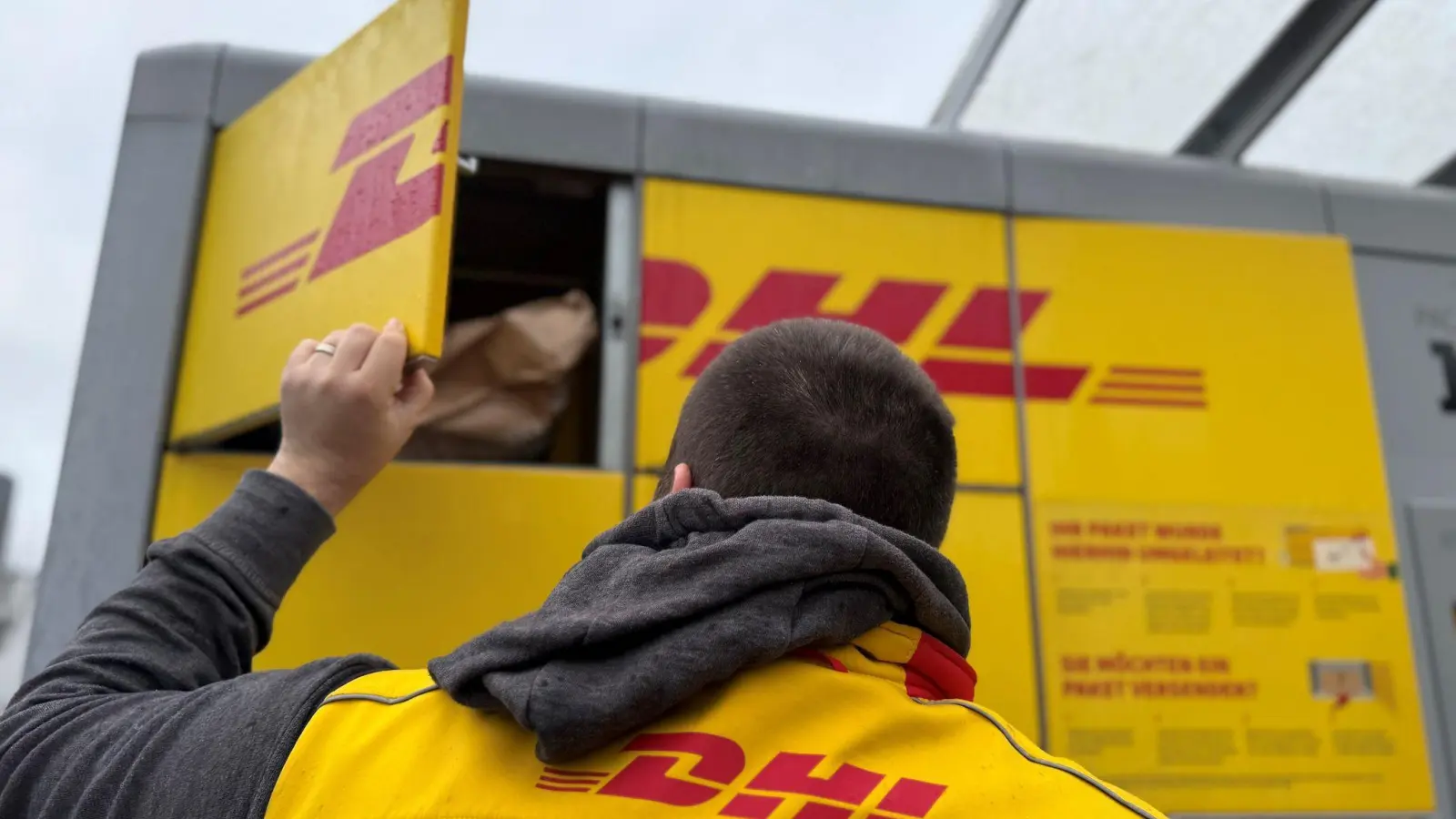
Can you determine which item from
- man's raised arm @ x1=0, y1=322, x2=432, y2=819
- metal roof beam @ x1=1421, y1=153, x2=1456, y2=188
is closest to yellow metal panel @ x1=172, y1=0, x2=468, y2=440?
man's raised arm @ x1=0, y1=322, x2=432, y2=819

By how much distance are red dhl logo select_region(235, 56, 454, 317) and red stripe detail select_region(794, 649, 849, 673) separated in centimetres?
75

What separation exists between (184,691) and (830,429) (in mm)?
691

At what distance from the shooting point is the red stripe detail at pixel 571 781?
72cm

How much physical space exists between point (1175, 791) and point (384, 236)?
159 cm

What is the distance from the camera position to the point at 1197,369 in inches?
76.2

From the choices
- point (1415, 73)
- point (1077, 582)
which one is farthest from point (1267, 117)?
point (1077, 582)

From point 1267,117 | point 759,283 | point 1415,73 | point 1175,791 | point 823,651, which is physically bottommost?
point 1175,791

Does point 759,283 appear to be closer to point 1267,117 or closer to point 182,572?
point 182,572

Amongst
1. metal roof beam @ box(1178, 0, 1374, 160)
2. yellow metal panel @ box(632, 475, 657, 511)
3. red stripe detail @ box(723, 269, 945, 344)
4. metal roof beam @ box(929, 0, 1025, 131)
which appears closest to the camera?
yellow metal panel @ box(632, 475, 657, 511)

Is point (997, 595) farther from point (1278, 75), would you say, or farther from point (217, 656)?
point (1278, 75)

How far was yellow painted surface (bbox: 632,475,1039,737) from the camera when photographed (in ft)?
5.58

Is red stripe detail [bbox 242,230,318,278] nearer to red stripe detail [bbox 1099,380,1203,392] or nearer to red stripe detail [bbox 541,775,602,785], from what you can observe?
red stripe detail [bbox 541,775,602,785]

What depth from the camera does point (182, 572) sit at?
3.45 feet

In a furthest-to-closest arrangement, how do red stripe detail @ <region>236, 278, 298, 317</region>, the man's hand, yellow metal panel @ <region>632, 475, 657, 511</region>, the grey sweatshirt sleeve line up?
1. yellow metal panel @ <region>632, 475, 657, 511</region>
2. red stripe detail @ <region>236, 278, 298, 317</region>
3. the man's hand
4. the grey sweatshirt sleeve
